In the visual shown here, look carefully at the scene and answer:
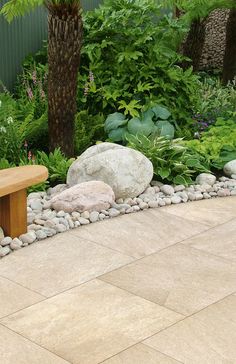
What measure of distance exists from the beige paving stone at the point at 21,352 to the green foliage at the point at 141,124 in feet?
12.7

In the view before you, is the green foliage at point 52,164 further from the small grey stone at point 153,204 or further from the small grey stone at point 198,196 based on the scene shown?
the small grey stone at point 198,196

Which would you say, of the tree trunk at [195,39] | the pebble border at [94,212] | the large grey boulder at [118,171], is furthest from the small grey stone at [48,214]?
the tree trunk at [195,39]

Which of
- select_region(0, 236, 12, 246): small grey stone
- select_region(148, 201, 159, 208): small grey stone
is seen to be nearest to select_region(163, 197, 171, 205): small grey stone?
select_region(148, 201, 159, 208): small grey stone

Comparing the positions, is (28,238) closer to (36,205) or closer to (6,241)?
(6,241)

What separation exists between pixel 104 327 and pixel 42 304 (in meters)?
0.47

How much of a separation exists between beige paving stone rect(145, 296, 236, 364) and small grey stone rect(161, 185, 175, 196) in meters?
2.18

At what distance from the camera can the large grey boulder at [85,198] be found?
5.75 meters

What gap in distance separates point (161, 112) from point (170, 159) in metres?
1.24

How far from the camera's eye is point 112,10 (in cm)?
828

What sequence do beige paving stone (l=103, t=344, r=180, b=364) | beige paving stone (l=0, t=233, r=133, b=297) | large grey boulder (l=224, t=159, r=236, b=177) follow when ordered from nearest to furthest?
beige paving stone (l=103, t=344, r=180, b=364), beige paving stone (l=0, t=233, r=133, b=297), large grey boulder (l=224, t=159, r=236, b=177)

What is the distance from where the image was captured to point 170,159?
6.71 metres

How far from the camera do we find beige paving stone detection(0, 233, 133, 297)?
4556 mm

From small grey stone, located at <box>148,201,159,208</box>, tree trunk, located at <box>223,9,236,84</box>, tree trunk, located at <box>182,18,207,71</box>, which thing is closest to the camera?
small grey stone, located at <box>148,201,159,208</box>

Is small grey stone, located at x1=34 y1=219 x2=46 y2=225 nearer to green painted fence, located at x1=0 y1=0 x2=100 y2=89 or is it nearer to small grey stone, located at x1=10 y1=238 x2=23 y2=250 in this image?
small grey stone, located at x1=10 y1=238 x2=23 y2=250
